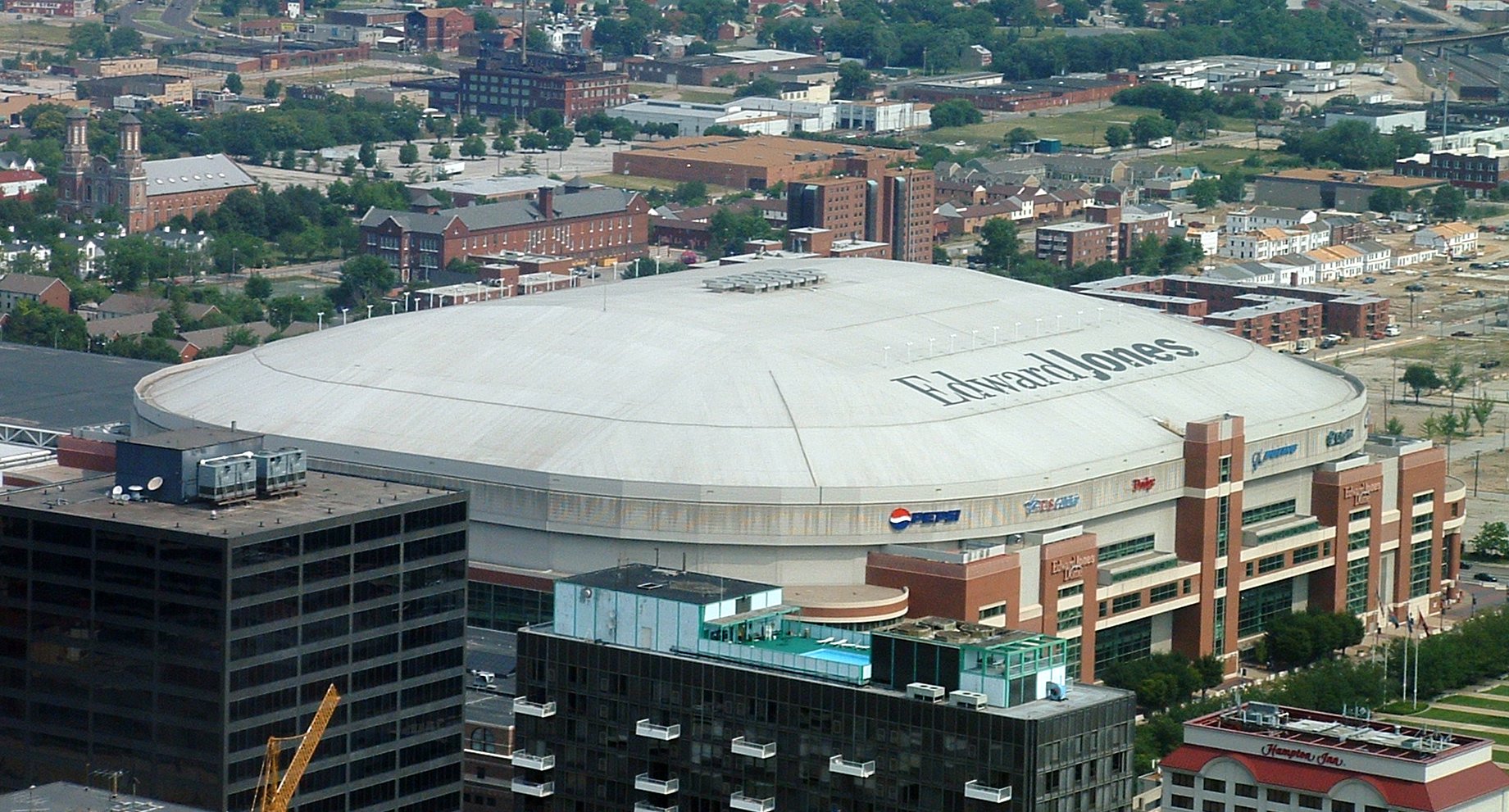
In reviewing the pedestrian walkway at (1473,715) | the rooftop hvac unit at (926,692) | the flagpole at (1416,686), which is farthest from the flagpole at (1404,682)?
the rooftop hvac unit at (926,692)

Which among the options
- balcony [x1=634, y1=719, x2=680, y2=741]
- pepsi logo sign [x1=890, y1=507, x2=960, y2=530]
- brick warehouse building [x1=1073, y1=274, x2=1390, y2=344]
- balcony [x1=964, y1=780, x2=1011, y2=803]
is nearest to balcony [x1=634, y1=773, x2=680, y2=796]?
balcony [x1=634, y1=719, x2=680, y2=741]

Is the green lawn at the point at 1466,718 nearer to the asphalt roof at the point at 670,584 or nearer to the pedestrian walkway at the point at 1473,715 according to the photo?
the pedestrian walkway at the point at 1473,715

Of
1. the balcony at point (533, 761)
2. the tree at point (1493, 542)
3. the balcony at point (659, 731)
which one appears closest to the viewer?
the balcony at point (659, 731)

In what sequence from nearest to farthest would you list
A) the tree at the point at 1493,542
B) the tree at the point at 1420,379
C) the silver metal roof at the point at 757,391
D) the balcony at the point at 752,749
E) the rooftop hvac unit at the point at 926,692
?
the rooftop hvac unit at the point at 926,692 → the balcony at the point at 752,749 → the silver metal roof at the point at 757,391 → the tree at the point at 1493,542 → the tree at the point at 1420,379

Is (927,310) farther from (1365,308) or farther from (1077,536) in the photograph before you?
(1365,308)

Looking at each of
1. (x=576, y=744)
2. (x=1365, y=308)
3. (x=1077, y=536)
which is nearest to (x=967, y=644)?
(x=576, y=744)

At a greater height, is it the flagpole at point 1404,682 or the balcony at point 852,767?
the balcony at point 852,767

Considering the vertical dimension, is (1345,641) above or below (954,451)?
below
